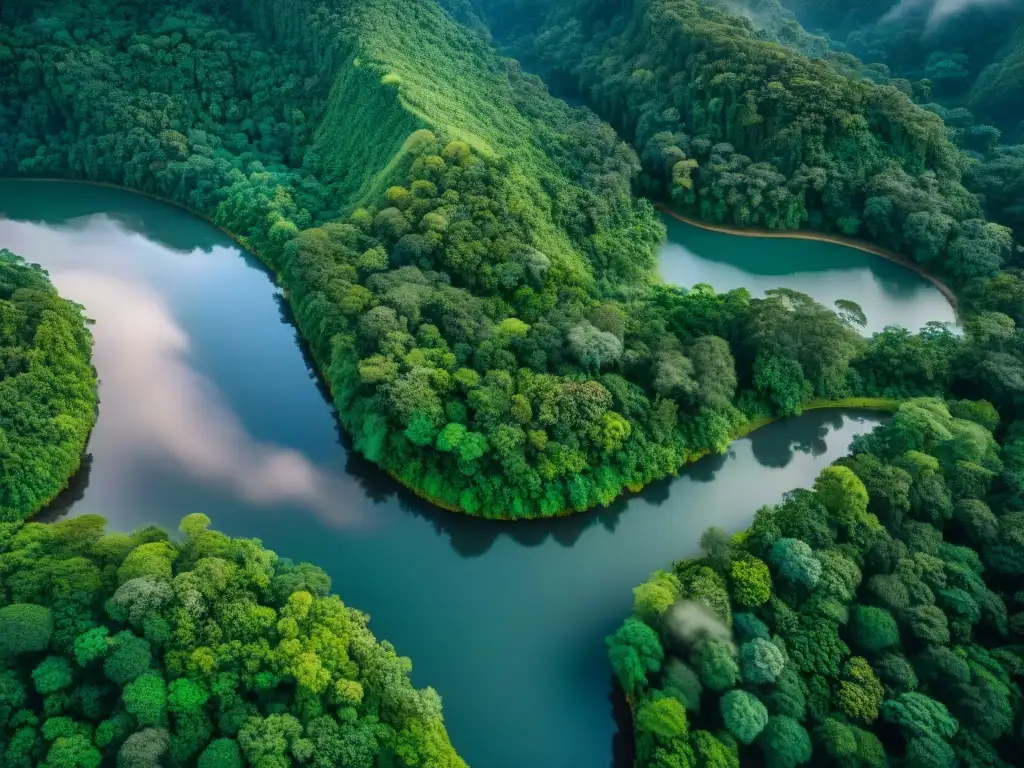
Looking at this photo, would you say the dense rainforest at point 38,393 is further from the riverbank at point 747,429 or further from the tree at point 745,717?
the tree at point 745,717

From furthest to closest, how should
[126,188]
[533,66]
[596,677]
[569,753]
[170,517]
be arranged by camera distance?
[533,66] < [126,188] < [170,517] < [596,677] < [569,753]

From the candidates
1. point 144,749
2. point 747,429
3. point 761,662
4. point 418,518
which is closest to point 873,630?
point 761,662

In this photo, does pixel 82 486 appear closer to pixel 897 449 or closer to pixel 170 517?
pixel 170 517

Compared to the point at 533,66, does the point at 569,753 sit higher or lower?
lower

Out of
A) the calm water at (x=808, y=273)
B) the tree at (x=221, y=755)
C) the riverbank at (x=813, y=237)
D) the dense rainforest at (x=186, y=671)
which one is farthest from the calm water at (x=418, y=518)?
the riverbank at (x=813, y=237)

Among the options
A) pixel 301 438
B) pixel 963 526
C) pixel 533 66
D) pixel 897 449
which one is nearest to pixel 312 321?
pixel 301 438

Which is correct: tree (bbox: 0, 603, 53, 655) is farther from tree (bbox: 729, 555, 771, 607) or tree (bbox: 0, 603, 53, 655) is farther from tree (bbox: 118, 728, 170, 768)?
tree (bbox: 729, 555, 771, 607)
